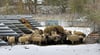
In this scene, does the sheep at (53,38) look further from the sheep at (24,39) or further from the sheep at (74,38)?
the sheep at (24,39)

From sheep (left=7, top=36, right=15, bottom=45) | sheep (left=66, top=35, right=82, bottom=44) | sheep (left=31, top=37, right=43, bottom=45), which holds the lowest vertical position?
sheep (left=66, top=35, right=82, bottom=44)

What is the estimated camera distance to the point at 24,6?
49.5 ft

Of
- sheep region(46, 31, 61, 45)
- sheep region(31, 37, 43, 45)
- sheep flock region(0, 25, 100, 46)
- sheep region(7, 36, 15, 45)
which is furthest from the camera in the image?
sheep region(46, 31, 61, 45)

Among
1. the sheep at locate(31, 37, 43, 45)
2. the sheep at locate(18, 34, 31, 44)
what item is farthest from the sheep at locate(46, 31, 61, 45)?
the sheep at locate(18, 34, 31, 44)

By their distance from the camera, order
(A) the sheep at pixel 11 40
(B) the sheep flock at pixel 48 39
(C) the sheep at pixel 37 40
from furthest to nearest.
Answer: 1. (C) the sheep at pixel 37 40
2. (B) the sheep flock at pixel 48 39
3. (A) the sheep at pixel 11 40

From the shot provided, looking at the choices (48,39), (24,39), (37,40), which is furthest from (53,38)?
(24,39)

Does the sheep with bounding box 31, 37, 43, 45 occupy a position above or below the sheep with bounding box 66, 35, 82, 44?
above

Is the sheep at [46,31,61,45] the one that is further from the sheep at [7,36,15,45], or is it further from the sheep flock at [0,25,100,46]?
the sheep at [7,36,15,45]

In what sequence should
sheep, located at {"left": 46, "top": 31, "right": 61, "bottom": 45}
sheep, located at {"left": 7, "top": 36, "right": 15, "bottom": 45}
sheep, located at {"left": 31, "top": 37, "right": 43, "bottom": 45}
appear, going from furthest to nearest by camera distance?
sheep, located at {"left": 46, "top": 31, "right": 61, "bottom": 45}, sheep, located at {"left": 31, "top": 37, "right": 43, "bottom": 45}, sheep, located at {"left": 7, "top": 36, "right": 15, "bottom": 45}

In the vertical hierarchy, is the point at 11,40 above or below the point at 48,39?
above

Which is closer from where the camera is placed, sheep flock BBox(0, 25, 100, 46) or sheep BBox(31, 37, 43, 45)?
sheep flock BBox(0, 25, 100, 46)

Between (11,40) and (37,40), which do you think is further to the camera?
(37,40)

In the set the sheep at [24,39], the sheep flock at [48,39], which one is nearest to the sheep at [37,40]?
the sheep flock at [48,39]

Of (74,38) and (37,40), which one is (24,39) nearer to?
(37,40)
